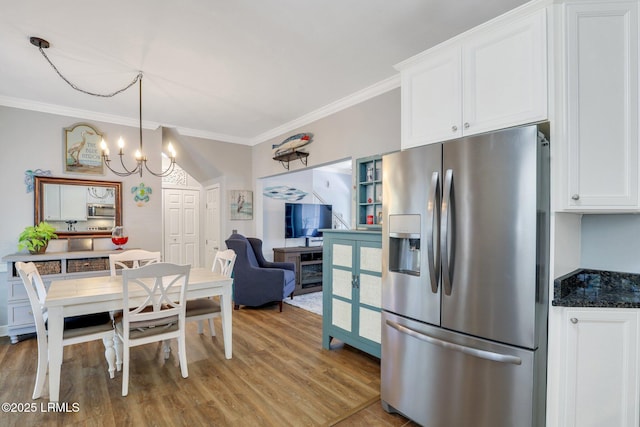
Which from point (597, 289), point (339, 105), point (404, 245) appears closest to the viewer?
point (597, 289)

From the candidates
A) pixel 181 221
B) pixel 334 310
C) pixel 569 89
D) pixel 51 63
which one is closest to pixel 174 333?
pixel 334 310

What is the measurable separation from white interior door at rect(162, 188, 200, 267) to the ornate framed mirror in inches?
84.4

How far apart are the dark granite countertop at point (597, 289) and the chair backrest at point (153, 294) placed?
8.36 feet

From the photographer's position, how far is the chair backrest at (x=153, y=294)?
2369 mm

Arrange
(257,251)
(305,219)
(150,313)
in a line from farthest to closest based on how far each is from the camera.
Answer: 1. (305,219)
2. (257,251)
3. (150,313)

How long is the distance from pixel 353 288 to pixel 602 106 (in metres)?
2.16

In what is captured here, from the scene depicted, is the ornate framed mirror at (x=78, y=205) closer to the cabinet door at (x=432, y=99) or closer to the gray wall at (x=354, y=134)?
the gray wall at (x=354, y=134)

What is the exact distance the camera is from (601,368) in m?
1.56

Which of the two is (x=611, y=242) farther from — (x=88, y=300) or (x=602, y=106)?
(x=88, y=300)

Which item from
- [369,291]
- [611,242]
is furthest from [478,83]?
[369,291]

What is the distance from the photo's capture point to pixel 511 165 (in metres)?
1.59

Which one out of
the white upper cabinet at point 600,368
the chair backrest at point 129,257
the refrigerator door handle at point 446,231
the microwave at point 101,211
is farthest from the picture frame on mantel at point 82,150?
the white upper cabinet at point 600,368

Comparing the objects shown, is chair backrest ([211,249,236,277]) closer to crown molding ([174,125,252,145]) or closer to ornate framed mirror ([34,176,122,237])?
ornate framed mirror ([34,176,122,237])

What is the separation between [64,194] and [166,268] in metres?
2.70
